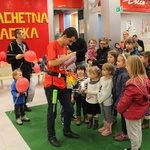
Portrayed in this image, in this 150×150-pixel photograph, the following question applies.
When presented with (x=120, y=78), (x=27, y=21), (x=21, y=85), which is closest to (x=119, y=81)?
(x=120, y=78)

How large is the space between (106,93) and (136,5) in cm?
615

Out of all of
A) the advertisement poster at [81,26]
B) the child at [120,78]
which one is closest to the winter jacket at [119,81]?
the child at [120,78]

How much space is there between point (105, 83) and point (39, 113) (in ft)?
5.68

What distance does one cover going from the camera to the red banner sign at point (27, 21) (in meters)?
6.82

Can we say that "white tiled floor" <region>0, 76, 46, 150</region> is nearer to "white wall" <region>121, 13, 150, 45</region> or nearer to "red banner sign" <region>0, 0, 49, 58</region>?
"red banner sign" <region>0, 0, 49, 58</region>

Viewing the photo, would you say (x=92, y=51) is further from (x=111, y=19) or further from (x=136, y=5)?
(x=136, y=5)

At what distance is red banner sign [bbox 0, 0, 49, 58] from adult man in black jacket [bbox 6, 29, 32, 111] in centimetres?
338

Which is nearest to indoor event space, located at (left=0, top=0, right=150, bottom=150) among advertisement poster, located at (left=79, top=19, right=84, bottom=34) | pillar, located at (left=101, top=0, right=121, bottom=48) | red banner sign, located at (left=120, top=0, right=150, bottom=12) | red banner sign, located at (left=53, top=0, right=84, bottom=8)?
pillar, located at (left=101, top=0, right=121, bottom=48)

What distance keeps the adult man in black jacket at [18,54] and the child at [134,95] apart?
1.98 meters

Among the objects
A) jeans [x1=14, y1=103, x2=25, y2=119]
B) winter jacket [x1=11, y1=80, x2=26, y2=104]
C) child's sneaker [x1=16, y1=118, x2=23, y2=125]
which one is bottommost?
child's sneaker [x1=16, y1=118, x2=23, y2=125]

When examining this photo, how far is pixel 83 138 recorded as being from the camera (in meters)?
2.96

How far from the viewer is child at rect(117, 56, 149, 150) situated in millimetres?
2129

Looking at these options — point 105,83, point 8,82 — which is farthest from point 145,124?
point 8,82

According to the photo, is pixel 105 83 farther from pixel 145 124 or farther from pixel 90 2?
pixel 90 2
